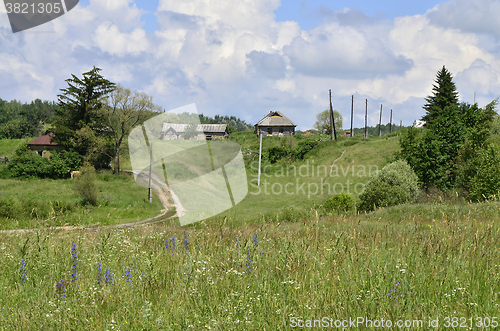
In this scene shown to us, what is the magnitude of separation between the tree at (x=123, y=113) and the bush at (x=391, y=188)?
30224mm

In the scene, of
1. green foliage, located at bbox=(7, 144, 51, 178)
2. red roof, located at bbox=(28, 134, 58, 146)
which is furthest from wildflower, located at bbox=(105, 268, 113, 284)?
red roof, located at bbox=(28, 134, 58, 146)

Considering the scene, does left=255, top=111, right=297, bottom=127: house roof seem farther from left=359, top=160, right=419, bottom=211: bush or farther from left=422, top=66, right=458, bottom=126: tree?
left=359, top=160, right=419, bottom=211: bush

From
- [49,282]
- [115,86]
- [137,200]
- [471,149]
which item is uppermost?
[115,86]

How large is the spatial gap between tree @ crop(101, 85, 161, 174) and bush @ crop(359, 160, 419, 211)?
30224 mm

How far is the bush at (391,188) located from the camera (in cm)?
2345

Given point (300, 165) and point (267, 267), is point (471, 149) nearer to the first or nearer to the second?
point (300, 165)

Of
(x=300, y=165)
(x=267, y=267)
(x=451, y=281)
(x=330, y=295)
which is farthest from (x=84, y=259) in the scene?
(x=300, y=165)

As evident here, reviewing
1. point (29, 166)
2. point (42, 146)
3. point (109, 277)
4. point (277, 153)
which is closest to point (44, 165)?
point (29, 166)

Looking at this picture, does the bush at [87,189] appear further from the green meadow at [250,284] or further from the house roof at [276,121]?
the house roof at [276,121]

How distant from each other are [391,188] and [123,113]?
3800 centimetres

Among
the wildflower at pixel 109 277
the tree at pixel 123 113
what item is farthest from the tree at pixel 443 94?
the wildflower at pixel 109 277

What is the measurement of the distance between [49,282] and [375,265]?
3629mm

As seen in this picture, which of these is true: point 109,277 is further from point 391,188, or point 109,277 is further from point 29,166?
point 29,166

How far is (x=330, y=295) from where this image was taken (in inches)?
115
